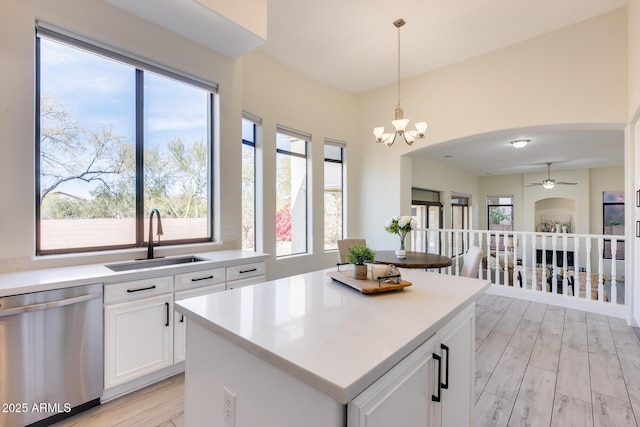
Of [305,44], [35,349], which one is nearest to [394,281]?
[35,349]

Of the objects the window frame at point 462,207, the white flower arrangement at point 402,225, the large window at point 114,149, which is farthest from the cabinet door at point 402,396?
the window frame at point 462,207

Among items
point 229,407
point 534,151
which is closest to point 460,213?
point 534,151

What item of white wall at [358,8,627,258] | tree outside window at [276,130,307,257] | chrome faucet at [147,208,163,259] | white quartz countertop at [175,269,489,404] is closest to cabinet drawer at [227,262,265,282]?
chrome faucet at [147,208,163,259]

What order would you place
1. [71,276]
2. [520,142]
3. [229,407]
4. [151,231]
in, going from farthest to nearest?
1. [520,142]
2. [151,231]
3. [71,276]
4. [229,407]

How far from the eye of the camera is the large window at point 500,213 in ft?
34.6

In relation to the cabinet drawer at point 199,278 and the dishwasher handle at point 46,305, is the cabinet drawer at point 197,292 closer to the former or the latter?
the cabinet drawer at point 199,278

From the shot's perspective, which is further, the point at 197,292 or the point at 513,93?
the point at 513,93

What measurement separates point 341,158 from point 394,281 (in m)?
4.36

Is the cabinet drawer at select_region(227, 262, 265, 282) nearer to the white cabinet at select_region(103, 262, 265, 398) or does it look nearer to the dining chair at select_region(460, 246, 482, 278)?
the white cabinet at select_region(103, 262, 265, 398)

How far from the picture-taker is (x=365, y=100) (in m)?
Result: 5.64

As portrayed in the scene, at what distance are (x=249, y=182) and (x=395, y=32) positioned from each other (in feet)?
9.08

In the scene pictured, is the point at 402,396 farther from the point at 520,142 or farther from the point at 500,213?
the point at 500,213

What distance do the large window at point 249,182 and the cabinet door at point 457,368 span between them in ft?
10.5

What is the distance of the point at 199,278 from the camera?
2465 millimetres
